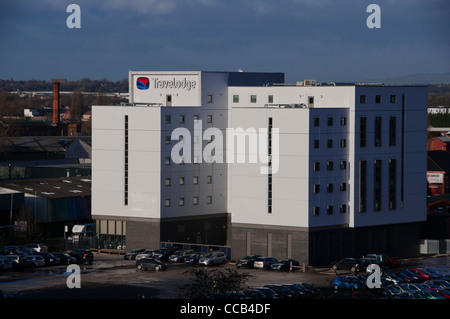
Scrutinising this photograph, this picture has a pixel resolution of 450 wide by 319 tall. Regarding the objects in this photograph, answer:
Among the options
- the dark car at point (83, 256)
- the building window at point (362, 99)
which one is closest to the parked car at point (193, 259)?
the dark car at point (83, 256)

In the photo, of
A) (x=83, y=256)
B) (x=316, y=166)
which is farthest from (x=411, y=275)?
(x=83, y=256)

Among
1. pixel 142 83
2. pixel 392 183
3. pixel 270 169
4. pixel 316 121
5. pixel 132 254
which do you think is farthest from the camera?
pixel 142 83

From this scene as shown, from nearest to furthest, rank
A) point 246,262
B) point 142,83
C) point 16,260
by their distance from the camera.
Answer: point 16,260, point 246,262, point 142,83

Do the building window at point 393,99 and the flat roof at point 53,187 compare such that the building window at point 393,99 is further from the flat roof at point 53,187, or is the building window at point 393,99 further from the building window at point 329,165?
the flat roof at point 53,187

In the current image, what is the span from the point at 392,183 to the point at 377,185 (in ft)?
7.78

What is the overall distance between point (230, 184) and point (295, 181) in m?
13.2

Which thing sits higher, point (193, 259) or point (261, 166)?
point (261, 166)

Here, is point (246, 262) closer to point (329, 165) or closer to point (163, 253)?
point (163, 253)

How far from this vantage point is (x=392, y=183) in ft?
327

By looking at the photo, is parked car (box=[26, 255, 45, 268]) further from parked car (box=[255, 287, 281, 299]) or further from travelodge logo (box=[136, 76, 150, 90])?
parked car (box=[255, 287, 281, 299])

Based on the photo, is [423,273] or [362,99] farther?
[362,99]

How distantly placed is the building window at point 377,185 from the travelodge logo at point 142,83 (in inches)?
947
